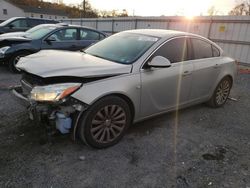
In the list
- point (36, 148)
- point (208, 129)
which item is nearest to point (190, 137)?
point (208, 129)

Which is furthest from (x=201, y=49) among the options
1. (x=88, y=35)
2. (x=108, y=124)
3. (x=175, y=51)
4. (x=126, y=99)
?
(x=88, y=35)

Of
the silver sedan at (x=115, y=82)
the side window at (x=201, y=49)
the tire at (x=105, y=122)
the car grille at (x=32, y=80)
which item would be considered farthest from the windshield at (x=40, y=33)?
the tire at (x=105, y=122)

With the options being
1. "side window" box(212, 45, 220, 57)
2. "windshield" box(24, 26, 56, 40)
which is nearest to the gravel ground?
"side window" box(212, 45, 220, 57)

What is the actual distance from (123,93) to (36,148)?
4.52ft

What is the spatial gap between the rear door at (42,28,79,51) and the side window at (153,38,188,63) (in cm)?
454

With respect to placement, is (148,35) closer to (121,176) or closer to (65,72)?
(65,72)

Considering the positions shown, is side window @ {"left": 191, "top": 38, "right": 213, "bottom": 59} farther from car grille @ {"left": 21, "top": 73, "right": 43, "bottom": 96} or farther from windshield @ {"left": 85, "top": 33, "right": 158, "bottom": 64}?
car grille @ {"left": 21, "top": 73, "right": 43, "bottom": 96}

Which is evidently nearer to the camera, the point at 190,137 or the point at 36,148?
the point at 36,148

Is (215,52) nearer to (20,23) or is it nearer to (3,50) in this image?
(3,50)

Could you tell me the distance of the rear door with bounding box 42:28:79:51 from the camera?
6.80 m

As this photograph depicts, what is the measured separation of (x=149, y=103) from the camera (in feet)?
10.8

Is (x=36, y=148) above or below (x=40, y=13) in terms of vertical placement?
below

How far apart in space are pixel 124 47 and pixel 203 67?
1.54 m

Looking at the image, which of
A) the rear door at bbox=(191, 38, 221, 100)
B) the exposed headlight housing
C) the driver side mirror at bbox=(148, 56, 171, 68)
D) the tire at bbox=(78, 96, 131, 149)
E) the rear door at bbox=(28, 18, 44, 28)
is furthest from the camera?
the rear door at bbox=(28, 18, 44, 28)
